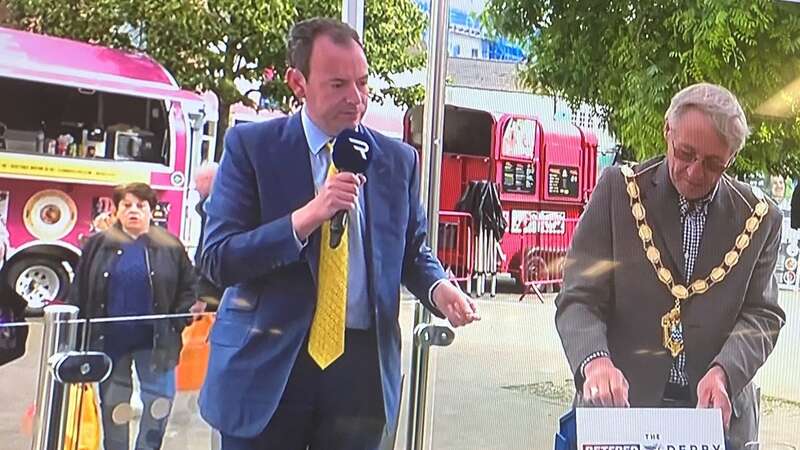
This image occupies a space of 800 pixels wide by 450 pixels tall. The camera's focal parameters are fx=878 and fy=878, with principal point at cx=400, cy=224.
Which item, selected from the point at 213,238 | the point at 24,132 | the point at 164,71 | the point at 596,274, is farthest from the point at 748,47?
the point at 24,132

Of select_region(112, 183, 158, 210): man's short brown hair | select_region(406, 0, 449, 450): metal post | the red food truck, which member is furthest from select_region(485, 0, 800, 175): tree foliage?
select_region(112, 183, 158, 210): man's short brown hair

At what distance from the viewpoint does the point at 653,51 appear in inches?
104

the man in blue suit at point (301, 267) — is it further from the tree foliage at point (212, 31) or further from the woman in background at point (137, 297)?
the woman in background at point (137, 297)

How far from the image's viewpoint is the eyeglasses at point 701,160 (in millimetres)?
1519

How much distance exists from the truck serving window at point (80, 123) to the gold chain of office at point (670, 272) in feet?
4.04

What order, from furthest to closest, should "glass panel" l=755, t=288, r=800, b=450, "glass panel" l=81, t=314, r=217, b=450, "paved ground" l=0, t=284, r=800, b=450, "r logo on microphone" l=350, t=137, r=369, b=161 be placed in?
"glass panel" l=755, t=288, r=800, b=450 < "paved ground" l=0, t=284, r=800, b=450 < "glass panel" l=81, t=314, r=217, b=450 < "r logo on microphone" l=350, t=137, r=369, b=161

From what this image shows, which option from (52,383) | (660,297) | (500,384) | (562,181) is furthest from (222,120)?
(500,384)

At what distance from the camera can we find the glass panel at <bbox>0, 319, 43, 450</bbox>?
2.02m

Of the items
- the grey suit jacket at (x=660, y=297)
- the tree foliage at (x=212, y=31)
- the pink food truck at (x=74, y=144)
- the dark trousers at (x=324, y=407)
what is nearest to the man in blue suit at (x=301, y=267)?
the dark trousers at (x=324, y=407)

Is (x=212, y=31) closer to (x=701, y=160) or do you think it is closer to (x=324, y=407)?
(x=324, y=407)

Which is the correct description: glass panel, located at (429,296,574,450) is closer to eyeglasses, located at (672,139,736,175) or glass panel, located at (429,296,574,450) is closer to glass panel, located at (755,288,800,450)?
glass panel, located at (755,288,800,450)

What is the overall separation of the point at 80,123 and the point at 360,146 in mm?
1033

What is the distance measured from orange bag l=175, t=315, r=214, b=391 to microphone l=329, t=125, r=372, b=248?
717 millimetres

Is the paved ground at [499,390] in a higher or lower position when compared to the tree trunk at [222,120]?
lower
